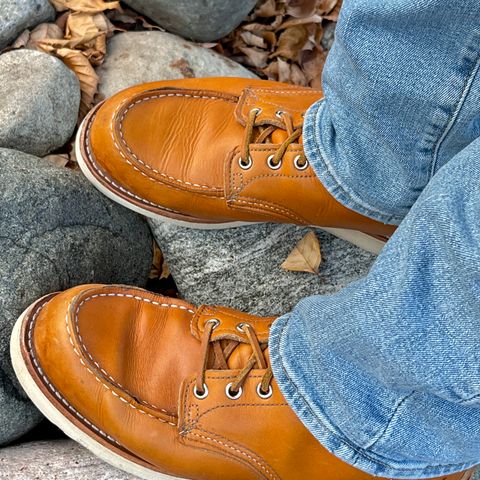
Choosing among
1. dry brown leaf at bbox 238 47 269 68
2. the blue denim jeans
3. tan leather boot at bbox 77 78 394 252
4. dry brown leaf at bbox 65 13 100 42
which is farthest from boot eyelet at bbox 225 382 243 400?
dry brown leaf at bbox 238 47 269 68

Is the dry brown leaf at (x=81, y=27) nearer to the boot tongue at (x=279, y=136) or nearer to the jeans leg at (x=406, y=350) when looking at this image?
the boot tongue at (x=279, y=136)

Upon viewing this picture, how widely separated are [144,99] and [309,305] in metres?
0.85

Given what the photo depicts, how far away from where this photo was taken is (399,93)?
136 cm

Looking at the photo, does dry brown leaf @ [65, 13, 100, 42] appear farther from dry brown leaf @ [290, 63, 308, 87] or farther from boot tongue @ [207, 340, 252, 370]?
boot tongue @ [207, 340, 252, 370]

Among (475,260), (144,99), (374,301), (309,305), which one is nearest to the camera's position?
(475,260)

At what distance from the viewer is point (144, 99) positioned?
1.92 m

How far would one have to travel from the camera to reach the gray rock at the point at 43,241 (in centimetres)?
177

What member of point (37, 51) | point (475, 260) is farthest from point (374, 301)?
point (37, 51)

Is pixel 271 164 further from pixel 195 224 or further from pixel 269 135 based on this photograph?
pixel 195 224

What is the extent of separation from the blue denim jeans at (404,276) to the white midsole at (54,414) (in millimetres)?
507

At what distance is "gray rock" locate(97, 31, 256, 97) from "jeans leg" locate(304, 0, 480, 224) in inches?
37.0

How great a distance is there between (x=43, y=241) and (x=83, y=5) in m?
1.04

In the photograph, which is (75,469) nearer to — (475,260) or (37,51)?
(475,260)

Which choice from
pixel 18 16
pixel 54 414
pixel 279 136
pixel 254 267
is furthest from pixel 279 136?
pixel 18 16
